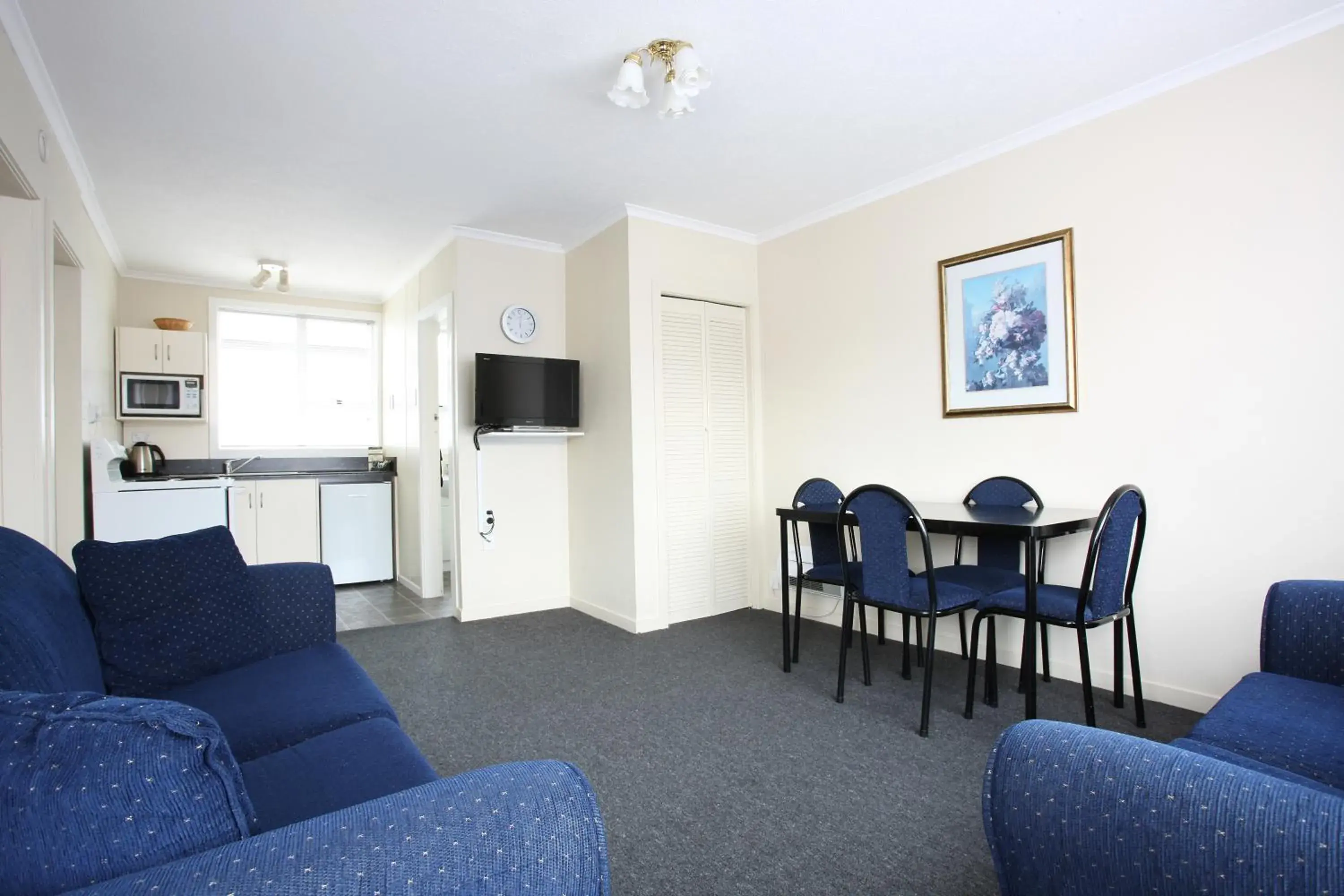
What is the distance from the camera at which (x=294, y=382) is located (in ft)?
19.5

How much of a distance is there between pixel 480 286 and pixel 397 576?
9.55 feet

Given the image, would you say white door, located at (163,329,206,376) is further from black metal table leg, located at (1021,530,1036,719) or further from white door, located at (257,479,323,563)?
black metal table leg, located at (1021,530,1036,719)

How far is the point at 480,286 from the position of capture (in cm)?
439

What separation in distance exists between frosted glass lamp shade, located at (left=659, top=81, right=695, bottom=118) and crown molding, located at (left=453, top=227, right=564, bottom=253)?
7.10 ft

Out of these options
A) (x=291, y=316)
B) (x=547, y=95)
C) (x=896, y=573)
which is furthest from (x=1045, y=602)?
(x=291, y=316)

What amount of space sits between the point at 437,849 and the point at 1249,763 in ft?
4.98

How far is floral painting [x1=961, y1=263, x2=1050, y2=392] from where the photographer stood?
309 centimetres

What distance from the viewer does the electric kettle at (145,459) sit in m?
4.91

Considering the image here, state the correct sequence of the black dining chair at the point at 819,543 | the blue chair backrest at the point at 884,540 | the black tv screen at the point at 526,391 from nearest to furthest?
the blue chair backrest at the point at 884,540 < the black dining chair at the point at 819,543 < the black tv screen at the point at 526,391

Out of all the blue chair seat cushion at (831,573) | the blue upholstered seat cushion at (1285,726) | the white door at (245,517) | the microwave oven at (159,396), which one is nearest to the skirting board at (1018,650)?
the blue chair seat cushion at (831,573)

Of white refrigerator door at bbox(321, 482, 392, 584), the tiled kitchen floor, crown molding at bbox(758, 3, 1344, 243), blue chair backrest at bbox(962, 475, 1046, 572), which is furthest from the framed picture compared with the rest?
white refrigerator door at bbox(321, 482, 392, 584)

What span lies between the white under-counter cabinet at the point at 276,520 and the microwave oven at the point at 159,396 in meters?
0.80

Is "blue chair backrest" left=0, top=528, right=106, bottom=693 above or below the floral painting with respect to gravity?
below

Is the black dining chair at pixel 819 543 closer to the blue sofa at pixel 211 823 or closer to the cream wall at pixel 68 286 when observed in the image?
the blue sofa at pixel 211 823
